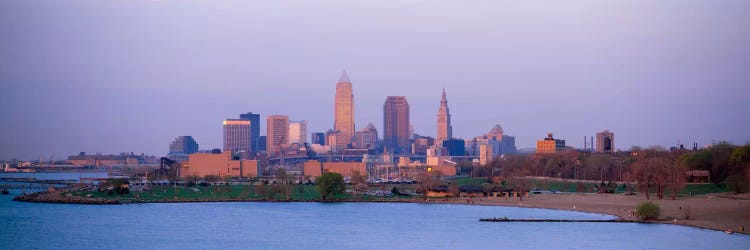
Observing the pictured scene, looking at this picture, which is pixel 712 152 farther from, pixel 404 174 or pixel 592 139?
pixel 592 139

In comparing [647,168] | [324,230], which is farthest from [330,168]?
[324,230]

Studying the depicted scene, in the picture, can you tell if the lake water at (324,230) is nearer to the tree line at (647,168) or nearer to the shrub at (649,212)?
the shrub at (649,212)

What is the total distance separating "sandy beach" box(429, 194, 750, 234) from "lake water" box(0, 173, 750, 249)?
71.4 inches

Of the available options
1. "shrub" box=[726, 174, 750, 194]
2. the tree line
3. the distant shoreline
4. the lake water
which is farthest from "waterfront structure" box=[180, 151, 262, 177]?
"shrub" box=[726, 174, 750, 194]

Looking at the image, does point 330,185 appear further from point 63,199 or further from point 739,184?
point 739,184

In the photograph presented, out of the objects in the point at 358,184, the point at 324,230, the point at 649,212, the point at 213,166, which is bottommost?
the point at 324,230

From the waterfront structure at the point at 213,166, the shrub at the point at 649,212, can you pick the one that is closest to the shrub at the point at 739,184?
the shrub at the point at 649,212

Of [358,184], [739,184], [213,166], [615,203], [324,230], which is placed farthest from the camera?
[213,166]

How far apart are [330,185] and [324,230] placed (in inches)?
899

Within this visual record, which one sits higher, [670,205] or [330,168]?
[330,168]

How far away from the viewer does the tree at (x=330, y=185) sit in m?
70.6

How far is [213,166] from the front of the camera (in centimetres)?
12225

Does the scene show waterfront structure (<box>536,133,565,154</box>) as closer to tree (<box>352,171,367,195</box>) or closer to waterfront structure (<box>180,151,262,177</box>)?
waterfront structure (<box>180,151,262,177</box>)

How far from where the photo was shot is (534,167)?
108375 mm
